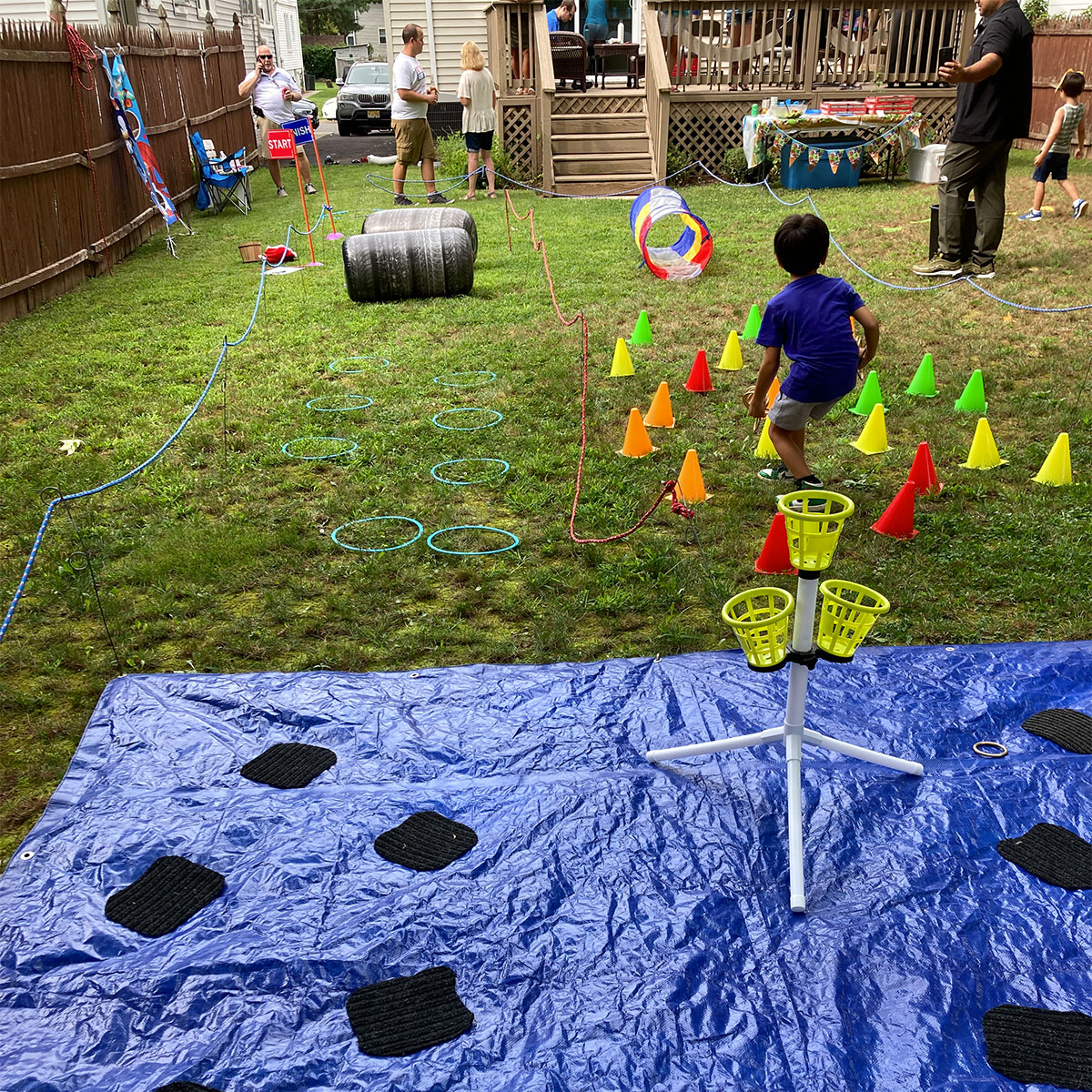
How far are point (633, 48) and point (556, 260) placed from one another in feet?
31.4

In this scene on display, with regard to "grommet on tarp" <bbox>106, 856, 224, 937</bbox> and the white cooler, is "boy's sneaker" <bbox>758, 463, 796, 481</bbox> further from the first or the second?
the white cooler

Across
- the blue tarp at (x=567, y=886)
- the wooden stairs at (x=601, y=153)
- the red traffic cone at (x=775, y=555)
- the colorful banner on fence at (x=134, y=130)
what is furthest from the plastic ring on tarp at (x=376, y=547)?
the wooden stairs at (x=601, y=153)

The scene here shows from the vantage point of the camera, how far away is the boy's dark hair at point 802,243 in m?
4.23

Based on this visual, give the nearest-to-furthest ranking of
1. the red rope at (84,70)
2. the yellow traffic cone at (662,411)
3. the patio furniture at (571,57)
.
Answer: the yellow traffic cone at (662,411) → the red rope at (84,70) → the patio furniture at (571,57)

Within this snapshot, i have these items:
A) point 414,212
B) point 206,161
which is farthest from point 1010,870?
point 206,161

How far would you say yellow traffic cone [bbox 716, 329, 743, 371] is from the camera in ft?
22.5

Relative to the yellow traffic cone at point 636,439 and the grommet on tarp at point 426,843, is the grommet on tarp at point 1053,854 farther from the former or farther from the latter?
the yellow traffic cone at point 636,439

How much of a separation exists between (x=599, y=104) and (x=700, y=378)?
35.8 ft

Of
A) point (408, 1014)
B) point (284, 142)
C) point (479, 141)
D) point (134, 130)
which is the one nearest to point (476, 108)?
point (479, 141)

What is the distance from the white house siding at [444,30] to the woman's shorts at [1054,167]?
14462mm

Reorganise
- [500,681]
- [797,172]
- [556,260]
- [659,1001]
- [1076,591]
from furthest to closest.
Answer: [797,172] → [556,260] → [1076,591] → [500,681] → [659,1001]

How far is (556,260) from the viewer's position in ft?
33.8

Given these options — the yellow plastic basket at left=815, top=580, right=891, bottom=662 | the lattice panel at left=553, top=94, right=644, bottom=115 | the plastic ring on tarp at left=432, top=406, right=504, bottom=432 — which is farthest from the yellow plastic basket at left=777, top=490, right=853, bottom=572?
the lattice panel at left=553, top=94, right=644, bottom=115

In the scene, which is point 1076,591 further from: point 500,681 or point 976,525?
point 500,681
